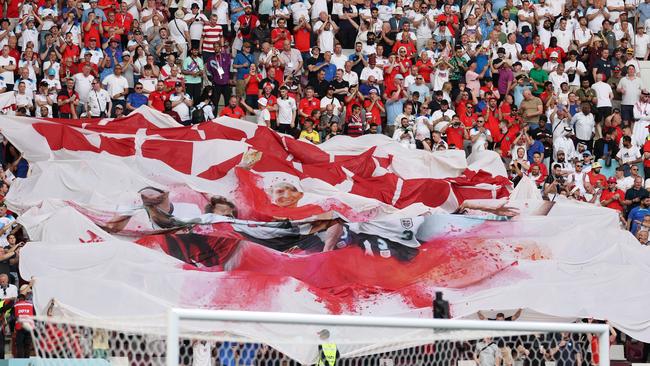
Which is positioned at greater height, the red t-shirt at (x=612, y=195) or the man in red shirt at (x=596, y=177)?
the man in red shirt at (x=596, y=177)

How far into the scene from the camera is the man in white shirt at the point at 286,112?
1115 inches

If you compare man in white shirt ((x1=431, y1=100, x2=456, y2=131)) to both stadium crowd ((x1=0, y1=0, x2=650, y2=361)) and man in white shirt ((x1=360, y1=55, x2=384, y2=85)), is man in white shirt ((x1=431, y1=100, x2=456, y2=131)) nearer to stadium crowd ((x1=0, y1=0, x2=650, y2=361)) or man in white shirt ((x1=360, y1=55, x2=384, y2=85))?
stadium crowd ((x1=0, y1=0, x2=650, y2=361))

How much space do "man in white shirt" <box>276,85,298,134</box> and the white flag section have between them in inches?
73.1

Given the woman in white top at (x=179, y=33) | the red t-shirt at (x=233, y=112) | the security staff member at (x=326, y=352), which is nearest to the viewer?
the security staff member at (x=326, y=352)

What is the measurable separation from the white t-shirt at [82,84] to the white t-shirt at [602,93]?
10.3 metres

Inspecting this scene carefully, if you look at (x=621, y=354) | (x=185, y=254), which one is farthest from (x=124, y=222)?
(x=621, y=354)

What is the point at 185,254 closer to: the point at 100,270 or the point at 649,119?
the point at 100,270

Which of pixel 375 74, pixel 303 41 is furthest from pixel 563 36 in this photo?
pixel 303 41

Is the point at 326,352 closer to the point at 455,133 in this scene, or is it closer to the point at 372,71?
the point at 455,133

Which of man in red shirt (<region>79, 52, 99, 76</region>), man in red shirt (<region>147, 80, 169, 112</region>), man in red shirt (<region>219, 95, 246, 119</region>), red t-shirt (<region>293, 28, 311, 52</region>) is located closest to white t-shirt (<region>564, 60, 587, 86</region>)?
red t-shirt (<region>293, 28, 311, 52</region>)

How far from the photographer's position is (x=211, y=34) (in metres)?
29.6

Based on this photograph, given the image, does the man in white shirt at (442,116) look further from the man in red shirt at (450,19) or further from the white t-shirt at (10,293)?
the white t-shirt at (10,293)

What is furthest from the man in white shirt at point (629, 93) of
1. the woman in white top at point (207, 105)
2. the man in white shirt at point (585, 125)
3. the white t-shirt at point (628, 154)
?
the woman in white top at point (207, 105)

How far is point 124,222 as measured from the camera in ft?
74.7
